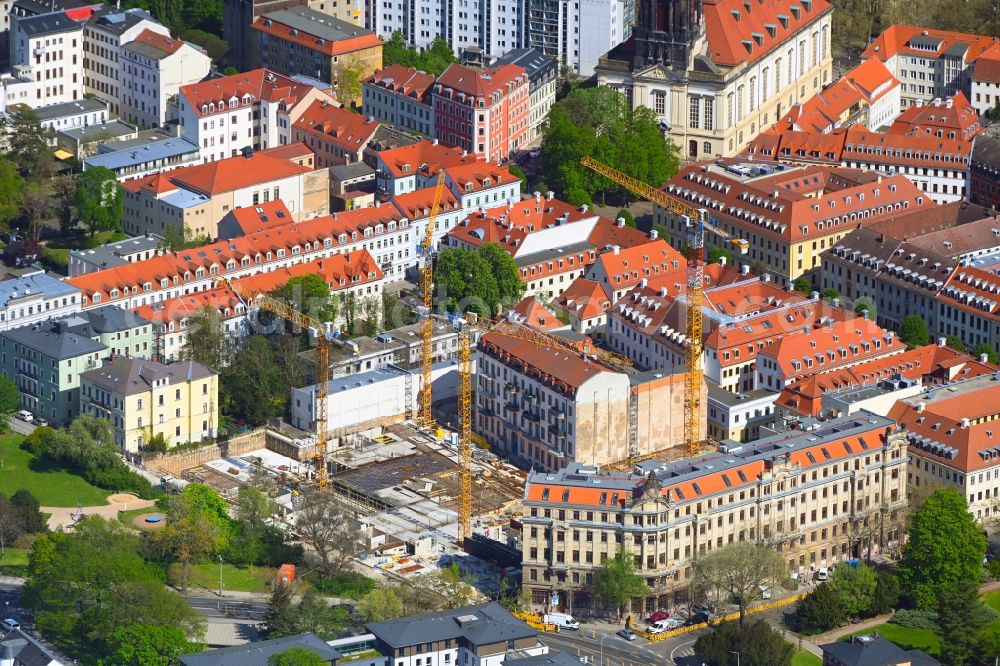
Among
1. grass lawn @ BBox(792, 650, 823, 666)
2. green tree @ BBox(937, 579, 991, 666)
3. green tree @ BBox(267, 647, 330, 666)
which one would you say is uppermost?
green tree @ BBox(267, 647, 330, 666)

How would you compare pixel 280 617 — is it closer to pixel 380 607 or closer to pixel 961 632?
pixel 380 607

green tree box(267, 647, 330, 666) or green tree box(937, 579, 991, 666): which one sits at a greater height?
green tree box(267, 647, 330, 666)

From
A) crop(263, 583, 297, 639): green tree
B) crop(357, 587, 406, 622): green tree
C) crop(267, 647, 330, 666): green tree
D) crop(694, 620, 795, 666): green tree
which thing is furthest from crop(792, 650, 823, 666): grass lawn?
crop(263, 583, 297, 639): green tree

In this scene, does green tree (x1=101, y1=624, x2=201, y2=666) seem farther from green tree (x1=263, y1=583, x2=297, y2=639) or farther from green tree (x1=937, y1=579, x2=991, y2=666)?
green tree (x1=937, y1=579, x2=991, y2=666)

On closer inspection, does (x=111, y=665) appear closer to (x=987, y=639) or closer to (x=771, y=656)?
(x=771, y=656)

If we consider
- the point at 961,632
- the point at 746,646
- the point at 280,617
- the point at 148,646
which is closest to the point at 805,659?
the point at 746,646

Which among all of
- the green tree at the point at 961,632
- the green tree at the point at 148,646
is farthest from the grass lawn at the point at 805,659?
the green tree at the point at 148,646
